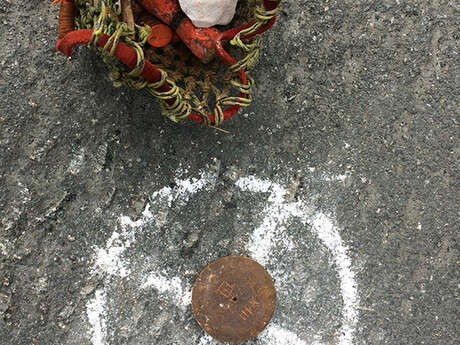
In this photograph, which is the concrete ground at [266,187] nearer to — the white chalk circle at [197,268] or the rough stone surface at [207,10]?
the white chalk circle at [197,268]

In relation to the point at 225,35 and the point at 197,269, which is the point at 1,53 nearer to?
the point at 225,35

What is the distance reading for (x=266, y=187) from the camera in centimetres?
192

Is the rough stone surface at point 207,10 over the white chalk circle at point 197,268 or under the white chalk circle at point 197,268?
over

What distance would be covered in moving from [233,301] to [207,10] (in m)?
1.21

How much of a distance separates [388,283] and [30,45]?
6.38 ft

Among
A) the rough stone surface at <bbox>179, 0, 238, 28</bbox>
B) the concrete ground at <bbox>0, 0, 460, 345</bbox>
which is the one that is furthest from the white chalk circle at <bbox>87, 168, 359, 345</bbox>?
the rough stone surface at <bbox>179, 0, 238, 28</bbox>

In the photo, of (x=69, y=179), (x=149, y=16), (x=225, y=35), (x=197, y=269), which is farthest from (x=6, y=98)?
(x=197, y=269)

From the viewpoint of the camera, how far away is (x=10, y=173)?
1785 millimetres

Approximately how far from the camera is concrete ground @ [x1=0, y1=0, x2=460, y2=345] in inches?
70.8

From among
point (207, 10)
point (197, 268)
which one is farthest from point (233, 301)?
point (207, 10)

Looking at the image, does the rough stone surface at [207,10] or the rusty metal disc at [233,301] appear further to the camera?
the rusty metal disc at [233,301]

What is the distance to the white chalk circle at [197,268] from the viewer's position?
1853 mm

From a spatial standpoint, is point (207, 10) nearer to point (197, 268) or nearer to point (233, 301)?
point (197, 268)

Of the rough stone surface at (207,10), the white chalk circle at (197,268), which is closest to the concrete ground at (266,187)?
the white chalk circle at (197,268)
